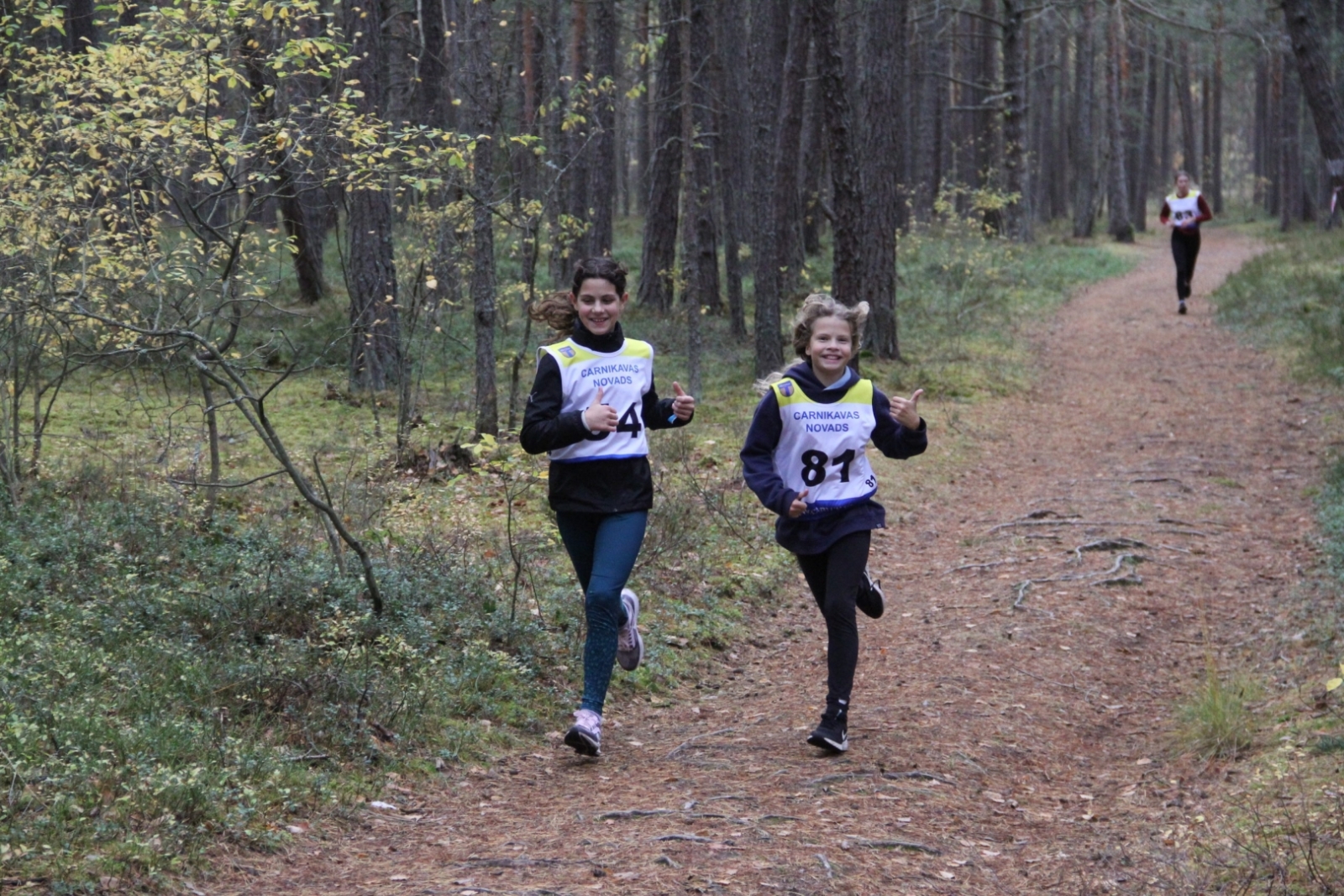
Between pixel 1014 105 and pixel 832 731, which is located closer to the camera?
pixel 832 731

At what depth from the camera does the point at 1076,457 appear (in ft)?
39.3

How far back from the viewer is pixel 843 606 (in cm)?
517

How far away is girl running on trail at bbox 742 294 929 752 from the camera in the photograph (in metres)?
5.18

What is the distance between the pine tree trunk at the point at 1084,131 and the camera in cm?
3928

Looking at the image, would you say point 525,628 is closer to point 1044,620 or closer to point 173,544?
point 173,544

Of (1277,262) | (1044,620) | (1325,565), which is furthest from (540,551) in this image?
(1277,262)

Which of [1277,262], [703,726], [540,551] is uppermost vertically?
[1277,262]

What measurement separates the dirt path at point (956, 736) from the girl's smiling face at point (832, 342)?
5.64 ft

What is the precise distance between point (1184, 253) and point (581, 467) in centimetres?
1738

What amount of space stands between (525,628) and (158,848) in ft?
9.39

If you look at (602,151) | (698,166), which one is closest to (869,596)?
(698,166)

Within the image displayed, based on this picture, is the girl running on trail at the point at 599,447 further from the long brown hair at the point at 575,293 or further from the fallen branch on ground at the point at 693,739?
the fallen branch on ground at the point at 693,739

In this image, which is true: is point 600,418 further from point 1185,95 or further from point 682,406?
point 1185,95

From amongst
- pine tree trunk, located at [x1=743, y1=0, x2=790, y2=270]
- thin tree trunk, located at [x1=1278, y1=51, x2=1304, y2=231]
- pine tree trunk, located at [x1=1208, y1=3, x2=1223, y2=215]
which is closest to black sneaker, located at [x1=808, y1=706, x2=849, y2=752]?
pine tree trunk, located at [x1=743, y1=0, x2=790, y2=270]
